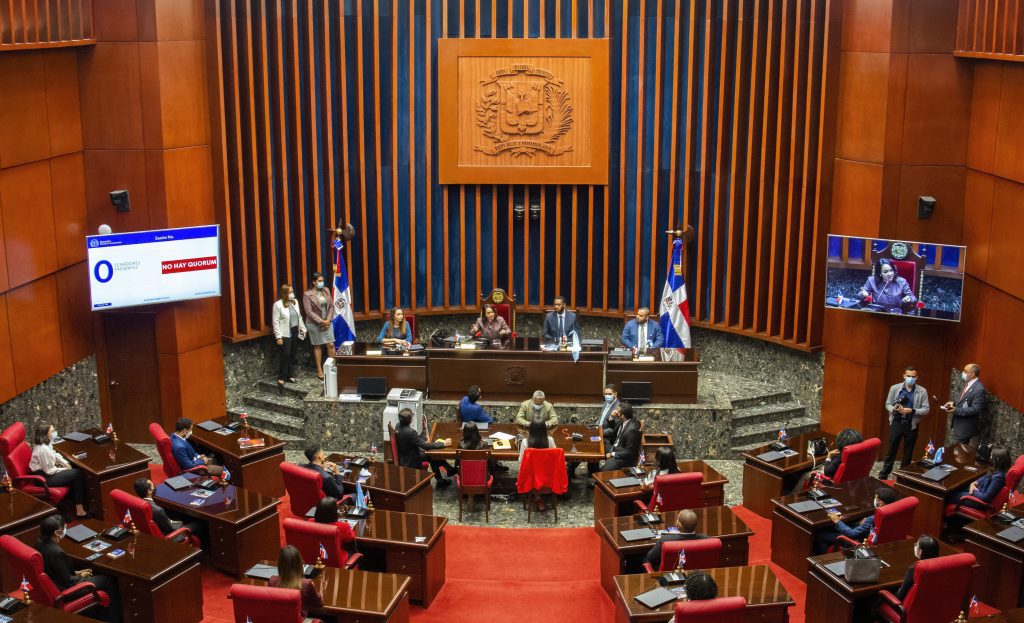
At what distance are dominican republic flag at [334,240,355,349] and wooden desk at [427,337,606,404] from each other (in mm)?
1641

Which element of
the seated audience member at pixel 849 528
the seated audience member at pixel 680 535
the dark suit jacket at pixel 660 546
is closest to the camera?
the seated audience member at pixel 680 535

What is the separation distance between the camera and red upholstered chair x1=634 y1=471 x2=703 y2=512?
9.89 m

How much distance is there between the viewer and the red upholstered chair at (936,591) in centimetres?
793

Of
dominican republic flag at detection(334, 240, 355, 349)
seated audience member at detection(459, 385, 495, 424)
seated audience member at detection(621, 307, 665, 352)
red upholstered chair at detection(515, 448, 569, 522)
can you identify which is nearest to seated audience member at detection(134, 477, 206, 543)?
red upholstered chair at detection(515, 448, 569, 522)

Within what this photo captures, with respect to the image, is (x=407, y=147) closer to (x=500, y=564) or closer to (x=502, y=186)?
(x=502, y=186)

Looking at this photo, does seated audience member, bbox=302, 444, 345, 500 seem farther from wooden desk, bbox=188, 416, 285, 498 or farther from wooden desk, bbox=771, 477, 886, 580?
wooden desk, bbox=771, 477, 886, 580

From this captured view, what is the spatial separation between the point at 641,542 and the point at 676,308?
5399mm

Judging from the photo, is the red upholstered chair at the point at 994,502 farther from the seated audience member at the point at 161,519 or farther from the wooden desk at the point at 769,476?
the seated audience member at the point at 161,519

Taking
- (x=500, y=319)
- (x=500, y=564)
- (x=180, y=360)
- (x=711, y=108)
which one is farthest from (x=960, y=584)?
(x=180, y=360)

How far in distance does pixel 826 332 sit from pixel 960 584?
5.66 meters

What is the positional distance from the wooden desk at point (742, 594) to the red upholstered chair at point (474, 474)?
2.98 metres

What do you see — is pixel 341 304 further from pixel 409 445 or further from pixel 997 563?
pixel 997 563

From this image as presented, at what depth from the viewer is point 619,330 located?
15.3 metres

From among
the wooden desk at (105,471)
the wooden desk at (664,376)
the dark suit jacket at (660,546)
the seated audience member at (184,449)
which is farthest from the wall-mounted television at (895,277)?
the wooden desk at (105,471)
